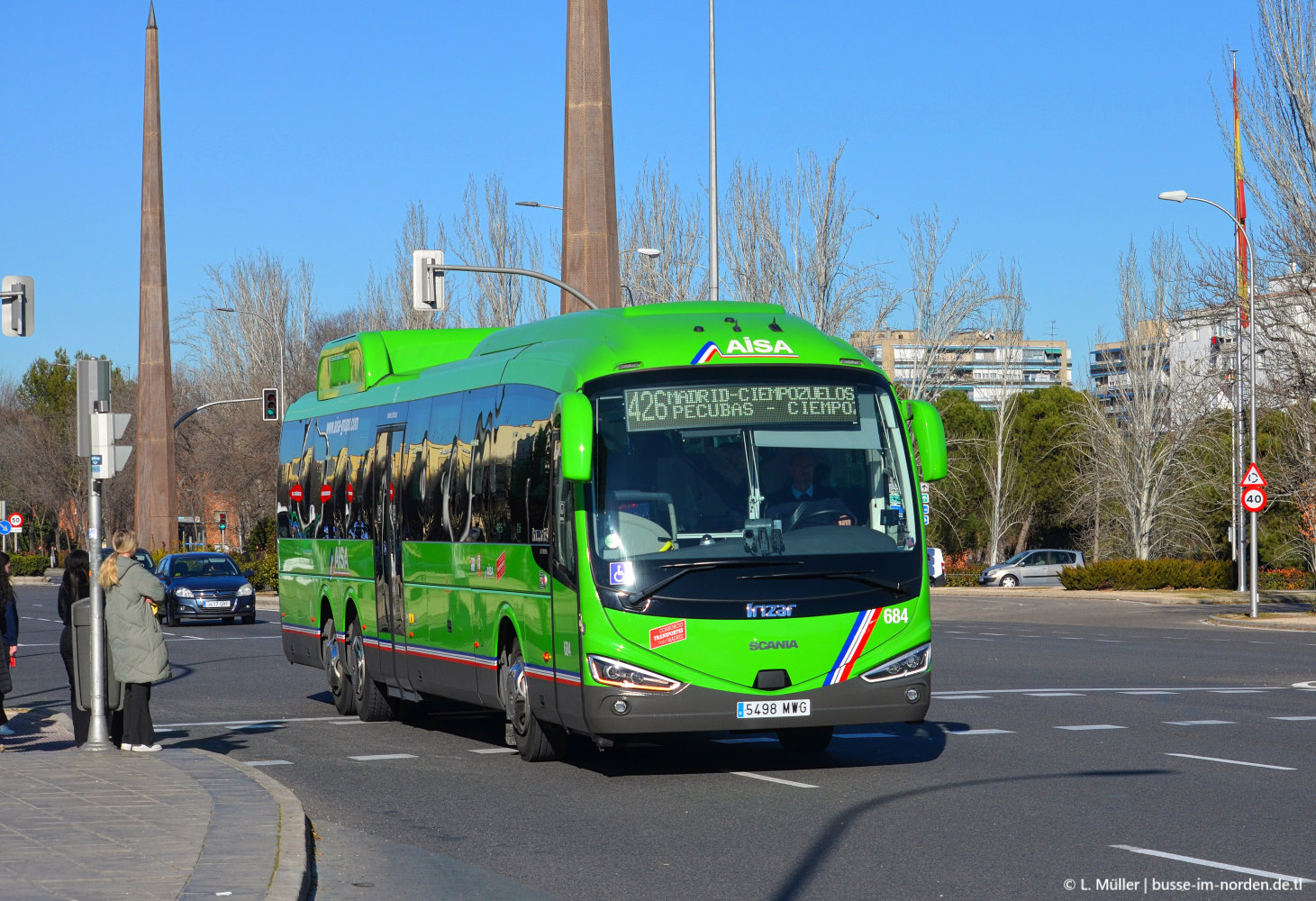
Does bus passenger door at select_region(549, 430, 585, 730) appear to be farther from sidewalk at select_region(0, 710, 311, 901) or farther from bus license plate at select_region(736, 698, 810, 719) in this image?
sidewalk at select_region(0, 710, 311, 901)

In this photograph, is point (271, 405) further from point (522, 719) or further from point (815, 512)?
point (815, 512)

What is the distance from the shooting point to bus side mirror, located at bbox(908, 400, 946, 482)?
11.8m

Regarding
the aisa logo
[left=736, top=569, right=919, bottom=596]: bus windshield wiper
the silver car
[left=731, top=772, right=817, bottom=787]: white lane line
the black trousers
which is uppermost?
the aisa logo

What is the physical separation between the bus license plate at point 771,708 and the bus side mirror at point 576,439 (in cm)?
181

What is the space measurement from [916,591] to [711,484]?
1604 mm

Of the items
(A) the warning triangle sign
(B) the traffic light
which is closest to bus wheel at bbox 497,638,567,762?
(A) the warning triangle sign

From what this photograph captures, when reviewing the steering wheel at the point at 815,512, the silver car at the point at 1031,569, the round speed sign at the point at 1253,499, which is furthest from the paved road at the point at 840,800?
the silver car at the point at 1031,569

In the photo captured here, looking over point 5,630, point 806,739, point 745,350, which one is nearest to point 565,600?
point 745,350

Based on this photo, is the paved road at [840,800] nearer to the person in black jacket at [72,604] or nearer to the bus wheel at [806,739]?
the bus wheel at [806,739]

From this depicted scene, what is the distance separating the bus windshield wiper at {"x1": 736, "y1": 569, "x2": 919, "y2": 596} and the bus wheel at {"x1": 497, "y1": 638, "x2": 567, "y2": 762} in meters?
2.18

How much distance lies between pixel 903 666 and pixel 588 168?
22.2 metres

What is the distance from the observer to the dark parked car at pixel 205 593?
3738 cm

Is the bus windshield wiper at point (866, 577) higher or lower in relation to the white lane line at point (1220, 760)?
higher

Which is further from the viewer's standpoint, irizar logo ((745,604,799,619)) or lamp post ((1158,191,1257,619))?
lamp post ((1158,191,1257,619))
